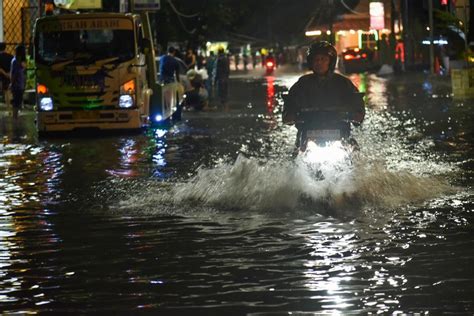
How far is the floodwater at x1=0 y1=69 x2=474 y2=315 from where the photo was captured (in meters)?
8.48

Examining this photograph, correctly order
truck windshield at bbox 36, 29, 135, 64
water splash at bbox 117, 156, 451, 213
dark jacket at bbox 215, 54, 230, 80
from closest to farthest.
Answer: water splash at bbox 117, 156, 451, 213
truck windshield at bbox 36, 29, 135, 64
dark jacket at bbox 215, 54, 230, 80

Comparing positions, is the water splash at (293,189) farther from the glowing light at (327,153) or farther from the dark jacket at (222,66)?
the dark jacket at (222,66)

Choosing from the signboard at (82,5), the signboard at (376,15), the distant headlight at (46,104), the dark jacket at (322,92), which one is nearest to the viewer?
the dark jacket at (322,92)

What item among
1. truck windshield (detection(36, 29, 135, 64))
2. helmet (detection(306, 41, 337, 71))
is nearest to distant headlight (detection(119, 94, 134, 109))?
truck windshield (detection(36, 29, 135, 64))

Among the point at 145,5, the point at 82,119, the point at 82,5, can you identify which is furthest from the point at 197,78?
the point at 82,119

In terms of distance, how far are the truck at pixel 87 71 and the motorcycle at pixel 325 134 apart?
1233 cm

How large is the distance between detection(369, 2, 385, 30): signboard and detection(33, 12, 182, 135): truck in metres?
50.1

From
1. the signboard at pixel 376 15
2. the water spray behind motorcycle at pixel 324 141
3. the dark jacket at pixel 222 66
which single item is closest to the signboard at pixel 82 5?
the dark jacket at pixel 222 66

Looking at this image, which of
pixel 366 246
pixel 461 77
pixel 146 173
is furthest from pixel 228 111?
pixel 366 246

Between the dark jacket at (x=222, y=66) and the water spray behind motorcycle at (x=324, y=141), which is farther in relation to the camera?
the dark jacket at (x=222, y=66)

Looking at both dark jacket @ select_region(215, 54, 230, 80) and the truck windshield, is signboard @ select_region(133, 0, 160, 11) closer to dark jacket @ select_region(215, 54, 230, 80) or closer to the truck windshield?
the truck windshield

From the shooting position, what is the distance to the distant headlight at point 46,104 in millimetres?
24719

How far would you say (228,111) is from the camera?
34.1 meters

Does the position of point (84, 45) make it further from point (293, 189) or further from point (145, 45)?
point (293, 189)
